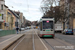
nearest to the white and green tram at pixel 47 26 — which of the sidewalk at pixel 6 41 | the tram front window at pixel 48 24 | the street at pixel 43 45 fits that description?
the tram front window at pixel 48 24

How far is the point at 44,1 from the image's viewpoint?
37812 mm

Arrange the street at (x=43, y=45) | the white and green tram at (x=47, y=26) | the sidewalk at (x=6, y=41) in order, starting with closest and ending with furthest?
the street at (x=43, y=45) → the sidewalk at (x=6, y=41) → the white and green tram at (x=47, y=26)

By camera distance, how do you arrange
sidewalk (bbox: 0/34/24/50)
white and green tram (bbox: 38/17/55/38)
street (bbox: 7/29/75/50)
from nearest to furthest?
street (bbox: 7/29/75/50), sidewalk (bbox: 0/34/24/50), white and green tram (bbox: 38/17/55/38)

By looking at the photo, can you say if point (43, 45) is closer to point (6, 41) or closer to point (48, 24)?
point (6, 41)

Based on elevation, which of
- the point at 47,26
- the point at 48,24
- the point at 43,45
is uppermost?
the point at 48,24

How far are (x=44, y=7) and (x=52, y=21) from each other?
72.6 feet

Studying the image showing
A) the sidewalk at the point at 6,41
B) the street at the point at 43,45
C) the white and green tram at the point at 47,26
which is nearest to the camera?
the street at the point at 43,45

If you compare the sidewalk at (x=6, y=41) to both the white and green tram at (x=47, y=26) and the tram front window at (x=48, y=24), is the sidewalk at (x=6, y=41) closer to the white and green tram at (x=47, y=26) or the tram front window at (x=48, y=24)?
the white and green tram at (x=47, y=26)

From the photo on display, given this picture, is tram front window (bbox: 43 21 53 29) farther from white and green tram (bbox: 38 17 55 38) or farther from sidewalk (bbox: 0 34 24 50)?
sidewalk (bbox: 0 34 24 50)

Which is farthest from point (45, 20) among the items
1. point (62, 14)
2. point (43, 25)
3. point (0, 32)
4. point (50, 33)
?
point (62, 14)

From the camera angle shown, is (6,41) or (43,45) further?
(6,41)

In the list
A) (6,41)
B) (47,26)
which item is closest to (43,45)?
(6,41)

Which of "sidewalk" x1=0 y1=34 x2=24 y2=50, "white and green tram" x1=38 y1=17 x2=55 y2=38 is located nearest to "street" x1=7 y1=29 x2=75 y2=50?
"sidewalk" x1=0 y1=34 x2=24 y2=50

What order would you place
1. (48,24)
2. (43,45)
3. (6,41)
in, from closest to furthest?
(43,45) < (6,41) < (48,24)
